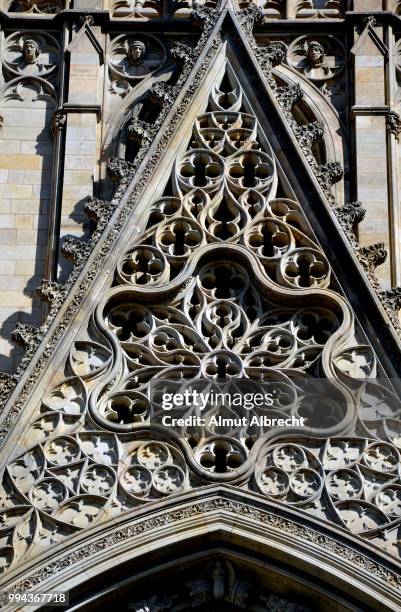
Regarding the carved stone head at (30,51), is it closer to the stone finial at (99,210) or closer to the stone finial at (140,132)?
the stone finial at (140,132)

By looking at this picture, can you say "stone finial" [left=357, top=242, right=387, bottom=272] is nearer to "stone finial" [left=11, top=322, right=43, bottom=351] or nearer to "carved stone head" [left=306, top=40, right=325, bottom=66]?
"carved stone head" [left=306, top=40, right=325, bottom=66]

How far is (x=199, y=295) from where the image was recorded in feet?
71.6

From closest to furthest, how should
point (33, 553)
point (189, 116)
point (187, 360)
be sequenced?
point (33, 553) → point (187, 360) → point (189, 116)

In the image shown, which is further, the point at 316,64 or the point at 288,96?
the point at 316,64

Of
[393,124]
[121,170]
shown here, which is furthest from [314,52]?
[121,170]

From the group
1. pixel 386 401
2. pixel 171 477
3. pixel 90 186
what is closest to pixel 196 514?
pixel 171 477

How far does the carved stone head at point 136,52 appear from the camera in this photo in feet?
80.1

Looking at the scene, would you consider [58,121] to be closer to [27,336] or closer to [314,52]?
[314,52]

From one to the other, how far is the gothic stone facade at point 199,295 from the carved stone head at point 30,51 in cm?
4

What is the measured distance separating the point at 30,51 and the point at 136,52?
1229 millimetres

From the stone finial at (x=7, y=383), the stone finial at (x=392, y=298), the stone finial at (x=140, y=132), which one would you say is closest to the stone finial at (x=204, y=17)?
Answer: the stone finial at (x=140, y=132)

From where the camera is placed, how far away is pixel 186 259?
21953mm

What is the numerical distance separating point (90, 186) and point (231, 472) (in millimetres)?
4198

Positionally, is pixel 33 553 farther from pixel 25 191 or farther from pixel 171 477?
pixel 25 191
